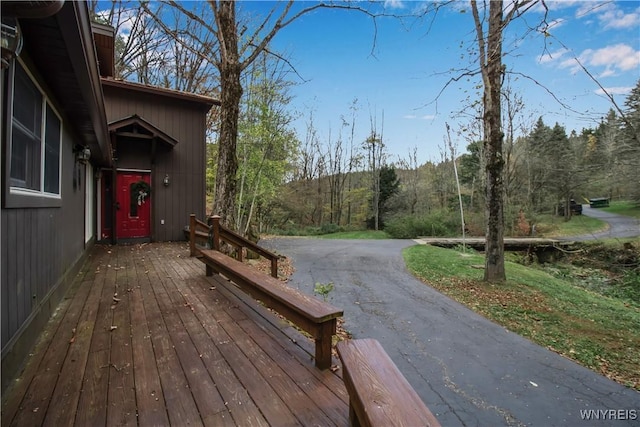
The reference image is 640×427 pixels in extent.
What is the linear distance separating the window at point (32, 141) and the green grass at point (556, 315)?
6.04 m

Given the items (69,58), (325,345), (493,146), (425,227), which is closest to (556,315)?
(493,146)

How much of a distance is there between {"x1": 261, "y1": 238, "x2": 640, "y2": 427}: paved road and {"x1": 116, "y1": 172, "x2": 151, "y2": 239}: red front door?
528 cm

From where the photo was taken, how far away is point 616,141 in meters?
10.0

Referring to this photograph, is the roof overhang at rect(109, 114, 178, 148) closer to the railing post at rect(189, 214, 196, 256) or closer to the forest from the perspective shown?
the forest

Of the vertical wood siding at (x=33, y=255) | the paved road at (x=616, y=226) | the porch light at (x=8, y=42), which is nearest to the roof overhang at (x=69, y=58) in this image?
the porch light at (x=8, y=42)

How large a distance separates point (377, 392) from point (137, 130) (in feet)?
29.2

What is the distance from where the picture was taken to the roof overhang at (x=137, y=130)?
7605 millimetres

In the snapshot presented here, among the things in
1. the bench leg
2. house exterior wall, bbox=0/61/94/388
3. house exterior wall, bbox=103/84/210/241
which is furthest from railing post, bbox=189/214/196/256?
the bench leg

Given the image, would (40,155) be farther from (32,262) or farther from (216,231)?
(216,231)

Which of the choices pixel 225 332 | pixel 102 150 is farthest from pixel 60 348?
pixel 102 150

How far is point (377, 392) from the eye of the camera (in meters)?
1.29

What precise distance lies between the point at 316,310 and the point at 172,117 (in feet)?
28.2

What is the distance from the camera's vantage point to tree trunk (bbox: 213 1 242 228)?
21.6 ft

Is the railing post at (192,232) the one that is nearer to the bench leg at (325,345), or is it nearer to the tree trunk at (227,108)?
the tree trunk at (227,108)
